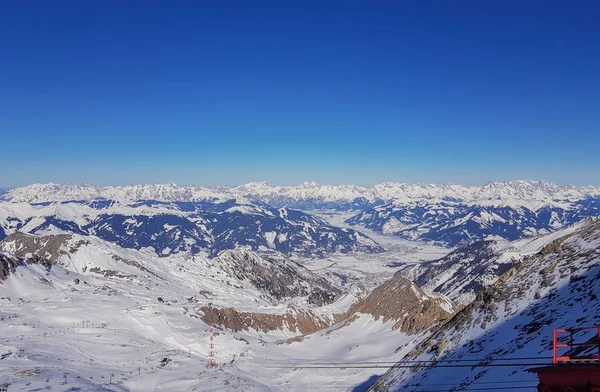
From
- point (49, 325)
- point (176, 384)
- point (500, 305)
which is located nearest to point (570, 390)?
point (500, 305)

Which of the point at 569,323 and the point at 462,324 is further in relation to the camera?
the point at 462,324

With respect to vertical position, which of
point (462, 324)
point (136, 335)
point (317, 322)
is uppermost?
point (462, 324)

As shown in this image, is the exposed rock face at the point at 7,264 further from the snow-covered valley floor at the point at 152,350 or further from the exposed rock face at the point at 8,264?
the snow-covered valley floor at the point at 152,350

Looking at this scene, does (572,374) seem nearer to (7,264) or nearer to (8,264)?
(7,264)

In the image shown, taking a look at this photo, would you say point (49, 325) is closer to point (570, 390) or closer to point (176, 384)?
point (176, 384)

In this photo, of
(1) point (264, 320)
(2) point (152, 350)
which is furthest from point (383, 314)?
(2) point (152, 350)

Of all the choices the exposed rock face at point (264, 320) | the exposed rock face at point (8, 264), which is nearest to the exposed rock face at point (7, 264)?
the exposed rock face at point (8, 264)

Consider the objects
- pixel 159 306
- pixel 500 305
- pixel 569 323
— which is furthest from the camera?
pixel 159 306
